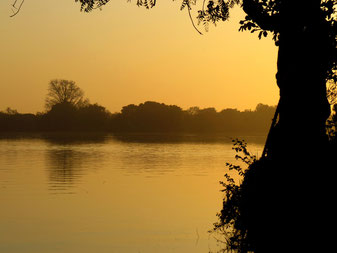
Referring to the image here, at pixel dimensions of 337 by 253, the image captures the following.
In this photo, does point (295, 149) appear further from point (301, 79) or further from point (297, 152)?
point (301, 79)

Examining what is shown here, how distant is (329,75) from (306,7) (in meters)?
3.25

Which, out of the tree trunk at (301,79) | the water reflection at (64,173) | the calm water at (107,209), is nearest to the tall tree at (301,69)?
the tree trunk at (301,79)

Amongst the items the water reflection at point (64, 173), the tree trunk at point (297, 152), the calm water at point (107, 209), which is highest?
the tree trunk at point (297, 152)

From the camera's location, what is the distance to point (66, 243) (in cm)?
2289

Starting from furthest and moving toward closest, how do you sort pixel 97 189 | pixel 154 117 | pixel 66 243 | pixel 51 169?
pixel 154 117
pixel 51 169
pixel 97 189
pixel 66 243

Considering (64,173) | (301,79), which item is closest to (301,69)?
(301,79)

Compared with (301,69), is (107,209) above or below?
below

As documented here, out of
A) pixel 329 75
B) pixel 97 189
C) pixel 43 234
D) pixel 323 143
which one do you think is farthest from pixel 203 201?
pixel 323 143

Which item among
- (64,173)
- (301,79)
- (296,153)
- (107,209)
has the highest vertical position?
(301,79)

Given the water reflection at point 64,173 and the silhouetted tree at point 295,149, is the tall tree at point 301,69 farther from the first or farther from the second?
the water reflection at point 64,173

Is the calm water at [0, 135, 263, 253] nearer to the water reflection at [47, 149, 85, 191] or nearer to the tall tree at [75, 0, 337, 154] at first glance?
the water reflection at [47, 149, 85, 191]

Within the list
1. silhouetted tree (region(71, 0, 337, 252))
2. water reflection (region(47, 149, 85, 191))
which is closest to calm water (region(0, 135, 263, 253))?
water reflection (region(47, 149, 85, 191))

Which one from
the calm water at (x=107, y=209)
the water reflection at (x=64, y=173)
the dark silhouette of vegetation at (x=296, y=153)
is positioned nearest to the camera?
the dark silhouette of vegetation at (x=296, y=153)

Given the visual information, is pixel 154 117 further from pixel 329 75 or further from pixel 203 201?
pixel 329 75
